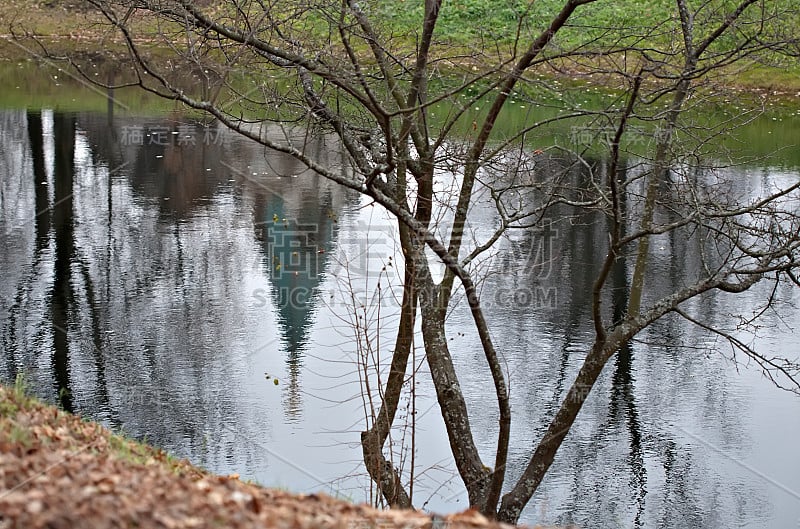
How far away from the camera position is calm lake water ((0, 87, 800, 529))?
8.03 meters

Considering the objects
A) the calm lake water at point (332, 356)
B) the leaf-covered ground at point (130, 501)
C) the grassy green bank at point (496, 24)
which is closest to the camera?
the leaf-covered ground at point (130, 501)

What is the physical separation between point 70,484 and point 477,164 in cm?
424

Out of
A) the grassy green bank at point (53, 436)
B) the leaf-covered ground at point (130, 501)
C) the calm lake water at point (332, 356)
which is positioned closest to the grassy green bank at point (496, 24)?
the calm lake water at point (332, 356)

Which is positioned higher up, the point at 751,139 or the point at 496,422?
the point at 751,139

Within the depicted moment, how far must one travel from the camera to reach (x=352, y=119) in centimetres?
823

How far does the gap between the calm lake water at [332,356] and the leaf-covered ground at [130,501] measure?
234 cm

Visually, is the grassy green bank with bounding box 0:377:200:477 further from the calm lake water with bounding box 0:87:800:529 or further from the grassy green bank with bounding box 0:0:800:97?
the grassy green bank with bounding box 0:0:800:97

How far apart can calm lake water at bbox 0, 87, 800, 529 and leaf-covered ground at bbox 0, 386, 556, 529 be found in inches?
92.1

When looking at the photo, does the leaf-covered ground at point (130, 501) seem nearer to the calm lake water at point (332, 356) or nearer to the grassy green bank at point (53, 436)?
the grassy green bank at point (53, 436)

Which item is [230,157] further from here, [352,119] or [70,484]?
[70,484]

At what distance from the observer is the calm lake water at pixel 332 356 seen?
8031 millimetres


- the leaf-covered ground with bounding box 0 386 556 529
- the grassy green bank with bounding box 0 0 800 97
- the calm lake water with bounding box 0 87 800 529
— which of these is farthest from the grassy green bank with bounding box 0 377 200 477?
the grassy green bank with bounding box 0 0 800 97

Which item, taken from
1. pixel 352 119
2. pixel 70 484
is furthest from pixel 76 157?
pixel 70 484

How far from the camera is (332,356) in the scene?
33.0ft
